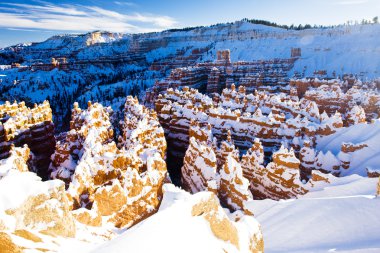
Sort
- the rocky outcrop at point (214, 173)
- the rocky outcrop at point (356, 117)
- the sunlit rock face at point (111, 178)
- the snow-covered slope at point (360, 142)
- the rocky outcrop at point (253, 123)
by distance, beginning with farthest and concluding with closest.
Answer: the rocky outcrop at point (356, 117), the rocky outcrop at point (253, 123), the snow-covered slope at point (360, 142), the rocky outcrop at point (214, 173), the sunlit rock face at point (111, 178)

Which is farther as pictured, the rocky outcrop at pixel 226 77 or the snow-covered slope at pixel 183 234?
the rocky outcrop at pixel 226 77

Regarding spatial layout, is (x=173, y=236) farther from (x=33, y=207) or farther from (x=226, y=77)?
(x=226, y=77)

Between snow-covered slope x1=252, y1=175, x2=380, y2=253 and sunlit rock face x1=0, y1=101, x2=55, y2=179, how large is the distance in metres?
18.0

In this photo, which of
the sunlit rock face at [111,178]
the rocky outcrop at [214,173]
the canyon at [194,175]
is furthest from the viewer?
the rocky outcrop at [214,173]

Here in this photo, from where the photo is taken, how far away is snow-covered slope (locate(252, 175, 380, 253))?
26.4 feet

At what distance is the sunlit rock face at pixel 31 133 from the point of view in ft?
73.2

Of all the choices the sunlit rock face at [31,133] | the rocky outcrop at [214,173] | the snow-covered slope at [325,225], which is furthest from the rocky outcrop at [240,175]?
the sunlit rock face at [31,133]

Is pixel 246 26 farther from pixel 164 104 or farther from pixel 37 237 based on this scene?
pixel 37 237

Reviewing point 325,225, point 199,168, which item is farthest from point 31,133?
point 325,225

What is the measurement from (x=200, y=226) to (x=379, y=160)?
16.0 m

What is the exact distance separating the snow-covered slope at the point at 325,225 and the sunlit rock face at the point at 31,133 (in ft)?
59.0

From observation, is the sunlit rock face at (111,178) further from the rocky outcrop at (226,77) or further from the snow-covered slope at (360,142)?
the rocky outcrop at (226,77)

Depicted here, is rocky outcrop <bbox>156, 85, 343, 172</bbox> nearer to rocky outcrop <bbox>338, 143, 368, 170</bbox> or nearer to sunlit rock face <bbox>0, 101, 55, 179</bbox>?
rocky outcrop <bbox>338, 143, 368, 170</bbox>

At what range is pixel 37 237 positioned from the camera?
19.0 ft
